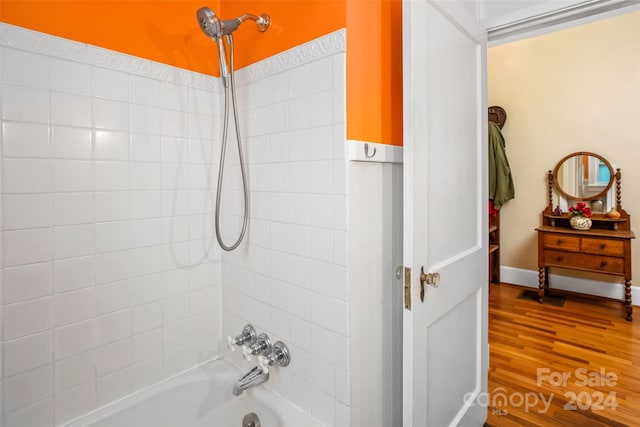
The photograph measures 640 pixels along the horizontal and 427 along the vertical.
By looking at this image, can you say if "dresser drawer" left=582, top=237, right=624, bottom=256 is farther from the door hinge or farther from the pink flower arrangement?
the door hinge

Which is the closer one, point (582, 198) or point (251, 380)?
point (251, 380)

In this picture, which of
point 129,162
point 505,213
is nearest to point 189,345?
point 129,162

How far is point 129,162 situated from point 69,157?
19 cm

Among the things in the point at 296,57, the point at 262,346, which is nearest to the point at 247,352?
the point at 262,346

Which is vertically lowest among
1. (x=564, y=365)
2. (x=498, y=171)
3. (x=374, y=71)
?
(x=564, y=365)

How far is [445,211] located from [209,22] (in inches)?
42.3

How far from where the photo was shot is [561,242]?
3.24 metres

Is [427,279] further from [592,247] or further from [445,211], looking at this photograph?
[592,247]

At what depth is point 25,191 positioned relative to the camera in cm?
110

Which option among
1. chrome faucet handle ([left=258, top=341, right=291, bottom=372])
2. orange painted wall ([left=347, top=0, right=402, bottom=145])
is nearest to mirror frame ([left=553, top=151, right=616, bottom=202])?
orange painted wall ([left=347, top=0, right=402, bottom=145])

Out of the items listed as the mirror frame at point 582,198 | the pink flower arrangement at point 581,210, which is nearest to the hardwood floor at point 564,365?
the pink flower arrangement at point 581,210

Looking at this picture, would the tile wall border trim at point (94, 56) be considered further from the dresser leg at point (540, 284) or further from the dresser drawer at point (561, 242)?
the dresser leg at point (540, 284)

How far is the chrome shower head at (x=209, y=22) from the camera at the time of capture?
1.22m

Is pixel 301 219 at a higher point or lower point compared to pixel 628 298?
higher
